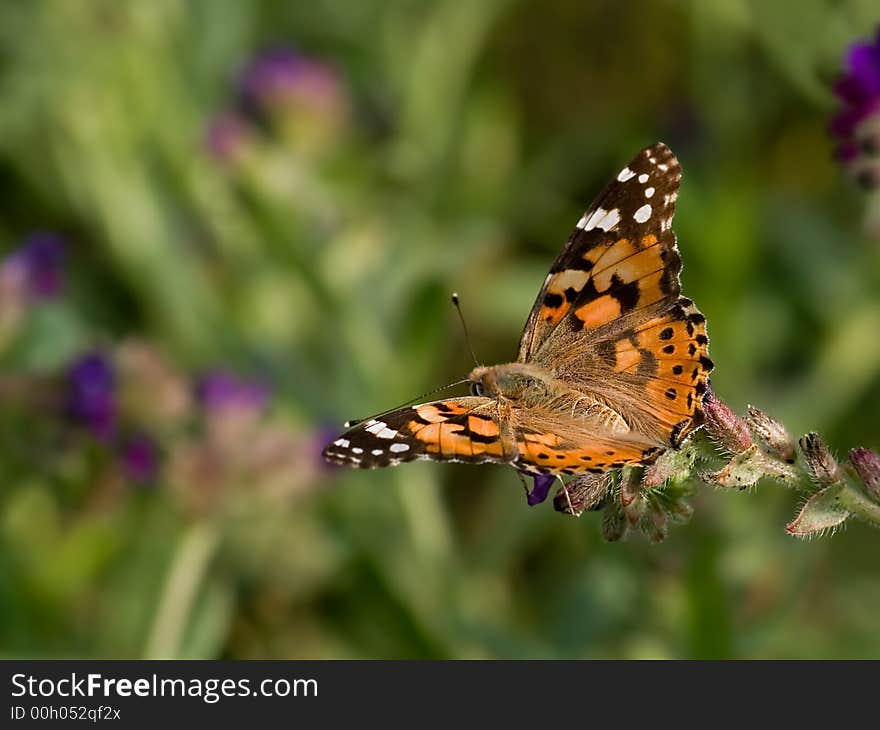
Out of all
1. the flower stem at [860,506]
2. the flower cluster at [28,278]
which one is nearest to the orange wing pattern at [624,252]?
the flower stem at [860,506]

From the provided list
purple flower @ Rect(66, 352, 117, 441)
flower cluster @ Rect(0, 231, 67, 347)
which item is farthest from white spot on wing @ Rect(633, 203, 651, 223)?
flower cluster @ Rect(0, 231, 67, 347)

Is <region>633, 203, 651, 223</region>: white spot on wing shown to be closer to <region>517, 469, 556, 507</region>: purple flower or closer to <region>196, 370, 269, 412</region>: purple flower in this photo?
<region>517, 469, 556, 507</region>: purple flower

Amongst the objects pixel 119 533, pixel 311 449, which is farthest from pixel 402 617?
pixel 119 533

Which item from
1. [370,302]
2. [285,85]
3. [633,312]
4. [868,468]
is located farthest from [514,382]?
[285,85]

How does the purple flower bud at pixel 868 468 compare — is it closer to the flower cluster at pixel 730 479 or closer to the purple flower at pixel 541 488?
the flower cluster at pixel 730 479

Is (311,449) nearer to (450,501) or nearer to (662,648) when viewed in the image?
(450,501)

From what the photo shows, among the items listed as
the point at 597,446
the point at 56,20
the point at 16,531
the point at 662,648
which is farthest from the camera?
the point at 56,20
